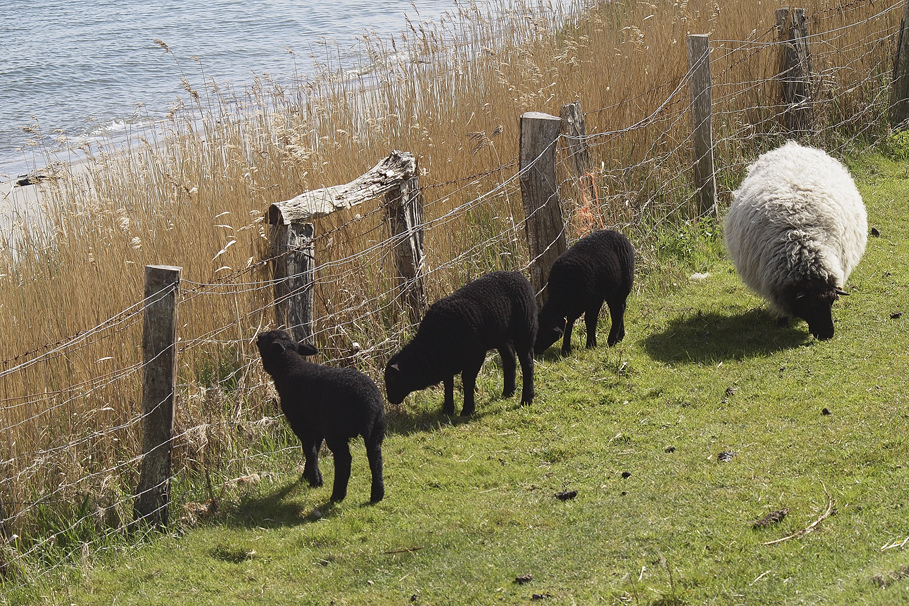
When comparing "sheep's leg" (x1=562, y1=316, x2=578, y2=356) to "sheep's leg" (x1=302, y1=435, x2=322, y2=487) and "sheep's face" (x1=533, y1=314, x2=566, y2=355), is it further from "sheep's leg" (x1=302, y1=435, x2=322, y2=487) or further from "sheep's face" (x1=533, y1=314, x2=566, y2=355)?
"sheep's leg" (x1=302, y1=435, x2=322, y2=487)

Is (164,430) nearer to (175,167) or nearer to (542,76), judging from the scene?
(175,167)

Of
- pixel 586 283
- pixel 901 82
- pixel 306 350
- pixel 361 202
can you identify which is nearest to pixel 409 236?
pixel 361 202

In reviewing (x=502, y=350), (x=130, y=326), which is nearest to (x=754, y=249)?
(x=502, y=350)

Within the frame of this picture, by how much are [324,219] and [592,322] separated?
220cm

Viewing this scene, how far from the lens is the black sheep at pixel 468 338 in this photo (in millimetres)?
5723

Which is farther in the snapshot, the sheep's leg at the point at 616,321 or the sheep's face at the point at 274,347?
the sheep's leg at the point at 616,321

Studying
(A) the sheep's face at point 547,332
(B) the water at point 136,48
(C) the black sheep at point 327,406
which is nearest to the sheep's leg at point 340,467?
(C) the black sheep at point 327,406

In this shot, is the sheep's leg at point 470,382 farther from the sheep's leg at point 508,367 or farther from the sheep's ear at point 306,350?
the sheep's ear at point 306,350

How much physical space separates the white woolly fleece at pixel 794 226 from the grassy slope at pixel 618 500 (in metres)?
0.50

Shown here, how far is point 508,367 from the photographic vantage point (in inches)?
245

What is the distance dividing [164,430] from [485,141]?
149 inches

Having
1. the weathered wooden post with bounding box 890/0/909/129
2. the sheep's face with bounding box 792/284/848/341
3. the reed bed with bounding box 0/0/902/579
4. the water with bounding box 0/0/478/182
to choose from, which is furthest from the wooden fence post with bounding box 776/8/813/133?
the water with bounding box 0/0/478/182

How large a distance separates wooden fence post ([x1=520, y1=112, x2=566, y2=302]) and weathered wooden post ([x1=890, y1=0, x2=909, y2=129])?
20.0ft

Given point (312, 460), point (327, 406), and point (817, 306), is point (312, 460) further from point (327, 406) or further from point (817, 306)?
point (817, 306)
